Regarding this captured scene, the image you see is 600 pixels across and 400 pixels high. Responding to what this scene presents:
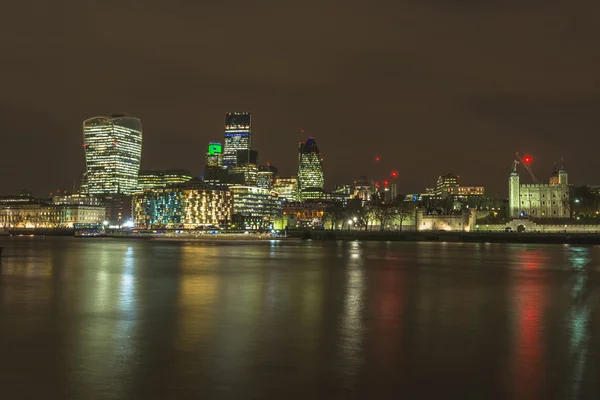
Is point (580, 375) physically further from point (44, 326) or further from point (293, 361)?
point (44, 326)

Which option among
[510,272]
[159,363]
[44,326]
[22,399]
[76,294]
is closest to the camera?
[22,399]

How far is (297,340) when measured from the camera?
53.8 feet

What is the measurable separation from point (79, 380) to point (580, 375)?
32.5ft

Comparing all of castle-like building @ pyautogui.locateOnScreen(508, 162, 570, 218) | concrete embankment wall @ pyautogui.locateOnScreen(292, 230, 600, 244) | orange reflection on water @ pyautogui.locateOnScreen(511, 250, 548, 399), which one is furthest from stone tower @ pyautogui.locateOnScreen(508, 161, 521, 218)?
orange reflection on water @ pyautogui.locateOnScreen(511, 250, 548, 399)

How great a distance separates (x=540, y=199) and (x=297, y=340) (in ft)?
530

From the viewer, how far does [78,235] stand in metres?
174

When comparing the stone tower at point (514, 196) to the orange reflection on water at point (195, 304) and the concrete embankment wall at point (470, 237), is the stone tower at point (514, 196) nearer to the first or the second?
the concrete embankment wall at point (470, 237)

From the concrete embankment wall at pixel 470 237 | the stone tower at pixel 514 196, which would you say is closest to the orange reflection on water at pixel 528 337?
the concrete embankment wall at pixel 470 237

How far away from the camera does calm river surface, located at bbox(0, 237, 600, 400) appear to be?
11.8m

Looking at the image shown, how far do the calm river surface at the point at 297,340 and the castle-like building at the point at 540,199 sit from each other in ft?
464

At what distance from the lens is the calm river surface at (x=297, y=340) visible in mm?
11820

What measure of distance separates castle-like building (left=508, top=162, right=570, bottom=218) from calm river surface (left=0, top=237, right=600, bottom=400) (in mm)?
141362

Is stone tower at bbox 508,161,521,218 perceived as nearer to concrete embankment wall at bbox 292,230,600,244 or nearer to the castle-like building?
the castle-like building

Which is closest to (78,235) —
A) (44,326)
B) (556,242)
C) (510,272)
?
(556,242)
